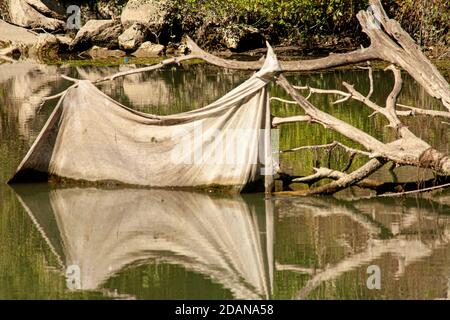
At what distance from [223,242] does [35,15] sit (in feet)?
97.6

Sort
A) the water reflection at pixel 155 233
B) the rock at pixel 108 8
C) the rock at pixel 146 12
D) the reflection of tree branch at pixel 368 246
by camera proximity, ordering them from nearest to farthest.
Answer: the reflection of tree branch at pixel 368 246 → the water reflection at pixel 155 233 → the rock at pixel 146 12 → the rock at pixel 108 8

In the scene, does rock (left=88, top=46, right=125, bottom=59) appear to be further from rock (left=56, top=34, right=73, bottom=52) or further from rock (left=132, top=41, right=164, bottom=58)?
rock (left=56, top=34, right=73, bottom=52)

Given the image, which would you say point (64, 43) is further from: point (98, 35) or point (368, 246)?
point (368, 246)

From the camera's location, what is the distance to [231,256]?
1064cm

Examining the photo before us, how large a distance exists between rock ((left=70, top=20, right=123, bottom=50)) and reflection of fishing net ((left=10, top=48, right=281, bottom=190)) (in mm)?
22964

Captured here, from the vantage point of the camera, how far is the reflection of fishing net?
42.3 feet

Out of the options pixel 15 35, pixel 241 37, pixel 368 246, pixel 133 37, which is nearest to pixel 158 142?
pixel 368 246

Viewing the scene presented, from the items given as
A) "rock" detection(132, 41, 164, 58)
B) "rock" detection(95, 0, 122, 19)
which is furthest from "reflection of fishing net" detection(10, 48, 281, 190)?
"rock" detection(95, 0, 122, 19)

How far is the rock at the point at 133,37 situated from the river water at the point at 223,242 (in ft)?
64.1

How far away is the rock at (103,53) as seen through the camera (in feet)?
116

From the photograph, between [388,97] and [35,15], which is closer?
[388,97]

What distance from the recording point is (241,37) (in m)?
34.5

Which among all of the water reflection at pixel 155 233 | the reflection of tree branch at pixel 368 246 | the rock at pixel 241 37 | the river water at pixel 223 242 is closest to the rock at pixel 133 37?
the rock at pixel 241 37

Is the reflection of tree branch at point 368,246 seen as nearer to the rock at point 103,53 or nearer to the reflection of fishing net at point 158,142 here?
the reflection of fishing net at point 158,142
